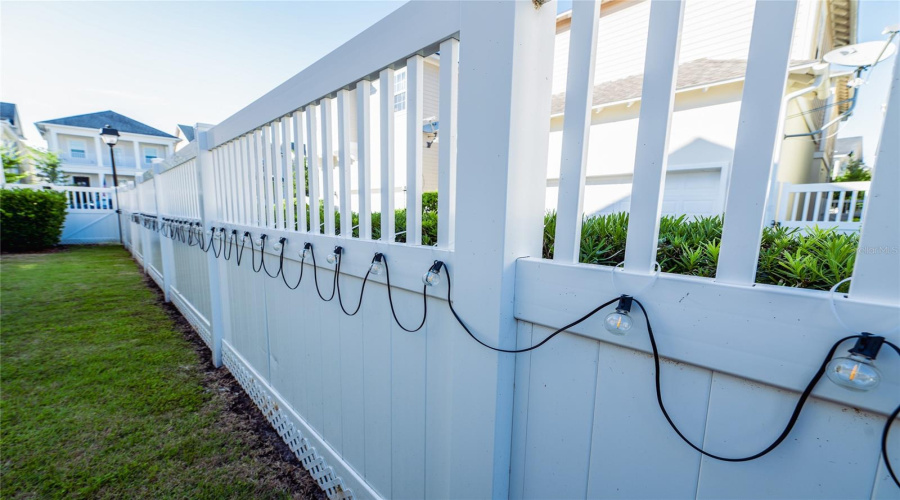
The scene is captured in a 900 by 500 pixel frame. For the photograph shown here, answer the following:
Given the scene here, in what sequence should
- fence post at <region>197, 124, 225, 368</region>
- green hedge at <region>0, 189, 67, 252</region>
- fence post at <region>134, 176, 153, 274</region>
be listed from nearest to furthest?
fence post at <region>197, 124, 225, 368</region> < fence post at <region>134, 176, 153, 274</region> < green hedge at <region>0, 189, 67, 252</region>

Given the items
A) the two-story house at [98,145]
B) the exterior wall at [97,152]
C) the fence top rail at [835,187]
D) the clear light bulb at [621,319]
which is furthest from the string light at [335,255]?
the exterior wall at [97,152]

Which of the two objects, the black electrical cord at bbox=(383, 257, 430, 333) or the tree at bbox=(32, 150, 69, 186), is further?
the tree at bbox=(32, 150, 69, 186)

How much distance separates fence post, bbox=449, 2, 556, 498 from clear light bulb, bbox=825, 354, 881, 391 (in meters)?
0.57

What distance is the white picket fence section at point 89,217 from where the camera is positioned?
417 inches

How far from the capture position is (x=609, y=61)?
594 centimetres

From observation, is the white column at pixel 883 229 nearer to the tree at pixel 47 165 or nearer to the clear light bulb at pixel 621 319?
the clear light bulb at pixel 621 319

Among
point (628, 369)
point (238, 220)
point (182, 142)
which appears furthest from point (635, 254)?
point (182, 142)

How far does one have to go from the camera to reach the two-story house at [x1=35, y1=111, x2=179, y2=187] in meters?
20.1

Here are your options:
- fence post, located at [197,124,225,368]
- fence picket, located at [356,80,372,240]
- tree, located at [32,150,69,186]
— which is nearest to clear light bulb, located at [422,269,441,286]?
fence picket, located at [356,80,372,240]

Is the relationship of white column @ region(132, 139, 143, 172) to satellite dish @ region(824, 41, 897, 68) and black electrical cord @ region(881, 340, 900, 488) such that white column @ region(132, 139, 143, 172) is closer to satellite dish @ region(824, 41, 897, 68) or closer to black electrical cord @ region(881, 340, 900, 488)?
black electrical cord @ region(881, 340, 900, 488)

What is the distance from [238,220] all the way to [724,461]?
2.98 m

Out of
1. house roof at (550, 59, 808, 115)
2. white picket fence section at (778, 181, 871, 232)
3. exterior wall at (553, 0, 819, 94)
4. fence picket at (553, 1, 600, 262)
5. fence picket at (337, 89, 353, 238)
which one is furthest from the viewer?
exterior wall at (553, 0, 819, 94)

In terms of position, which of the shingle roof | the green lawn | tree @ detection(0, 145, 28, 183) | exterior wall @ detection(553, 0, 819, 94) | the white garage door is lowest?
the green lawn

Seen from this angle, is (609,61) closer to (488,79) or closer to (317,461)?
(488,79)
